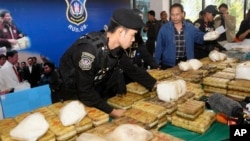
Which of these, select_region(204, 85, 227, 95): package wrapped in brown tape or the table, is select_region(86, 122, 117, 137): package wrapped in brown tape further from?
select_region(204, 85, 227, 95): package wrapped in brown tape

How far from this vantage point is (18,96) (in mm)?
2232

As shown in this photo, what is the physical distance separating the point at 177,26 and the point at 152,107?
1792mm

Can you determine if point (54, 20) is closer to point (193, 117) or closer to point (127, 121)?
point (127, 121)

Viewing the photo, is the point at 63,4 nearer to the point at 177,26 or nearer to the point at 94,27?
the point at 94,27

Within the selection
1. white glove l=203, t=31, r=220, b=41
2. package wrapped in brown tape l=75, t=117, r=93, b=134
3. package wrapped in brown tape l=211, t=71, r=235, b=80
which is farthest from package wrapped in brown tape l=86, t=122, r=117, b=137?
white glove l=203, t=31, r=220, b=41

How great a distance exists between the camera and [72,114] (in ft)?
4.57

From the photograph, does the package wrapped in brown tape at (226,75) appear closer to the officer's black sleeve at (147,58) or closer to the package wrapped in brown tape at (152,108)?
the package wrapped in brown tape at (152,108)

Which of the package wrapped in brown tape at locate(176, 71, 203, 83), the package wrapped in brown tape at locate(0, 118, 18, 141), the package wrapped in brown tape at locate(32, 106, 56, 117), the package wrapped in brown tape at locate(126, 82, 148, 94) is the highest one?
the package wrapped in brown tape at locate(176, 71, 203, 83)

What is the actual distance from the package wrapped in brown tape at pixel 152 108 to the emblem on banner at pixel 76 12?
323cm

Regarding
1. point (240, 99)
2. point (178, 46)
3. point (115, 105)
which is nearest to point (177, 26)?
point (178, 46)

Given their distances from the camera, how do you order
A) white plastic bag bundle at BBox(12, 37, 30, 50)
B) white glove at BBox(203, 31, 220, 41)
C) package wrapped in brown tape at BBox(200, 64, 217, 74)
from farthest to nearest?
white plastic bag bundle at BBox(12, 37, 30, 50)
white glove at BBox(203, 31, 220, 41)
package wrapped in brown tape at BBox(200, 64, 217, 74)

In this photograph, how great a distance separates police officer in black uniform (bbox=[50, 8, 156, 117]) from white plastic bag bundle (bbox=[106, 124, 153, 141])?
14.6 inches

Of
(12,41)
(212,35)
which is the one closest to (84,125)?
(212,35)

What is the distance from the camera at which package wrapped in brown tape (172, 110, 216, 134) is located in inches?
58.2
